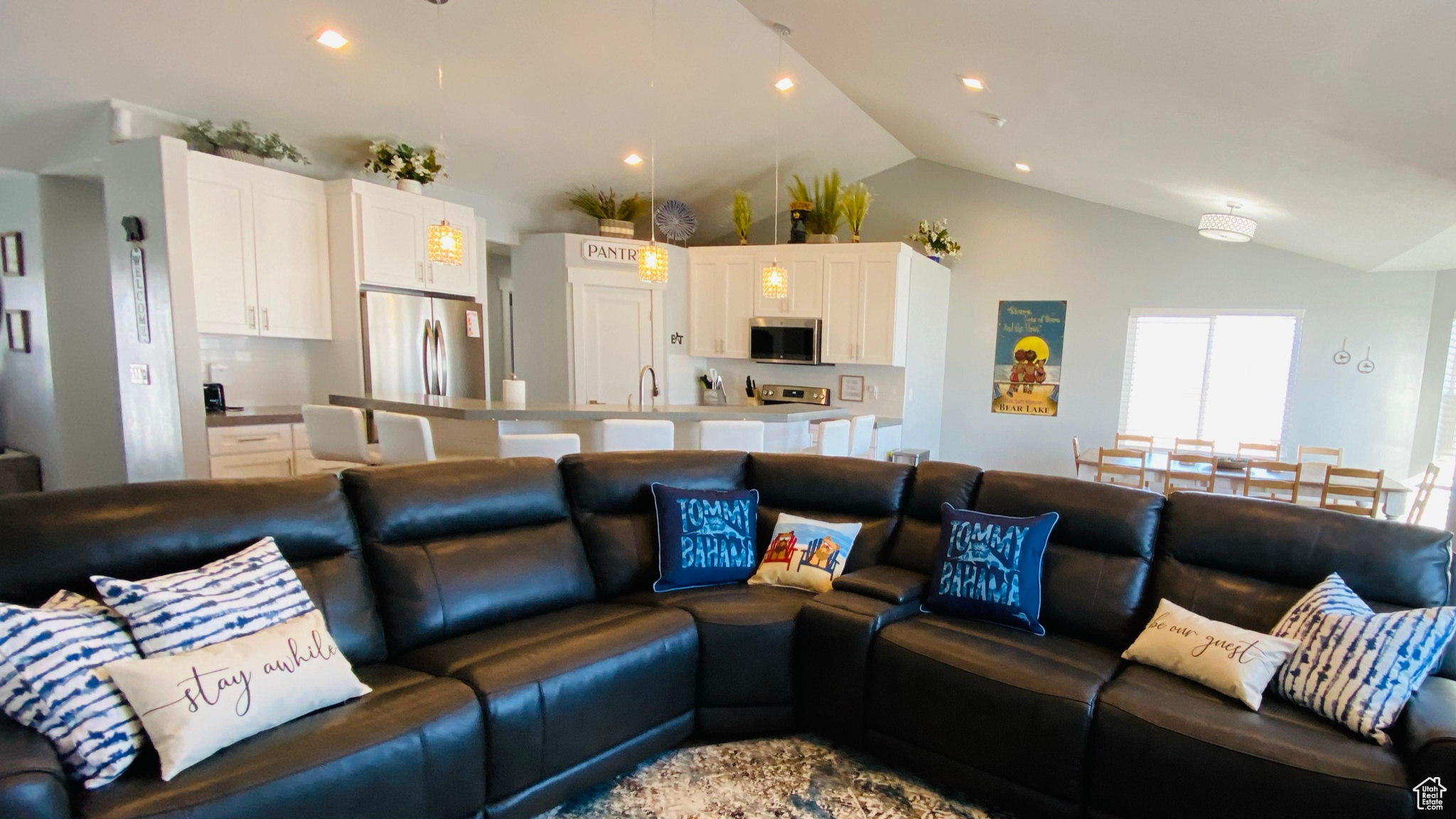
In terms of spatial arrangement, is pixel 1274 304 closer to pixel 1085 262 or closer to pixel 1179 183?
pixel 1085 262

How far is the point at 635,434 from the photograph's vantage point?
3602 millimetres

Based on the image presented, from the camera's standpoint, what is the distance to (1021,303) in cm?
671

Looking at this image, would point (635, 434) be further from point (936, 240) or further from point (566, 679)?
point (936, 240)

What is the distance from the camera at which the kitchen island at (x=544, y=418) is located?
11.9 ft

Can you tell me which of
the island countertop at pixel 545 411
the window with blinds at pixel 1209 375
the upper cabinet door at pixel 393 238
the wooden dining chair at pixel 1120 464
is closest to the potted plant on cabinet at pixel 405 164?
the upper cabinet door at pixel 393 238

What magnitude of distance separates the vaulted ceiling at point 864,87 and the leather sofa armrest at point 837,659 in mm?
2381

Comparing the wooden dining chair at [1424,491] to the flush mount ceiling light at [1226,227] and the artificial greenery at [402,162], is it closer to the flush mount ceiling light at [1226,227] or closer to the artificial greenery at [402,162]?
the flush mount ceiling light at [1226,227]

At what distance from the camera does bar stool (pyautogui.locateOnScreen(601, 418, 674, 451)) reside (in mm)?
3555

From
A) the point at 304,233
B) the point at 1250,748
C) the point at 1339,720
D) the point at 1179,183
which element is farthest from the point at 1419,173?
the point at 304,233

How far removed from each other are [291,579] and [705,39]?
4105mm

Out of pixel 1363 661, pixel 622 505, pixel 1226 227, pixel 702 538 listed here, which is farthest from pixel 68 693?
pixel 1226 227

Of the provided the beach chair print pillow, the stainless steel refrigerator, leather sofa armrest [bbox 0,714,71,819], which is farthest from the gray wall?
leather sofa armrest [bbox 0,714,71,819]

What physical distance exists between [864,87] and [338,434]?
14.0 ft

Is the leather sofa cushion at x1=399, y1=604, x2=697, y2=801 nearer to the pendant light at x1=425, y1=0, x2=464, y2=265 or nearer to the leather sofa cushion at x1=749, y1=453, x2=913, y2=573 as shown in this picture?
the leather sofa cushion at x1=749, y1=453, x2=913, y2=573
